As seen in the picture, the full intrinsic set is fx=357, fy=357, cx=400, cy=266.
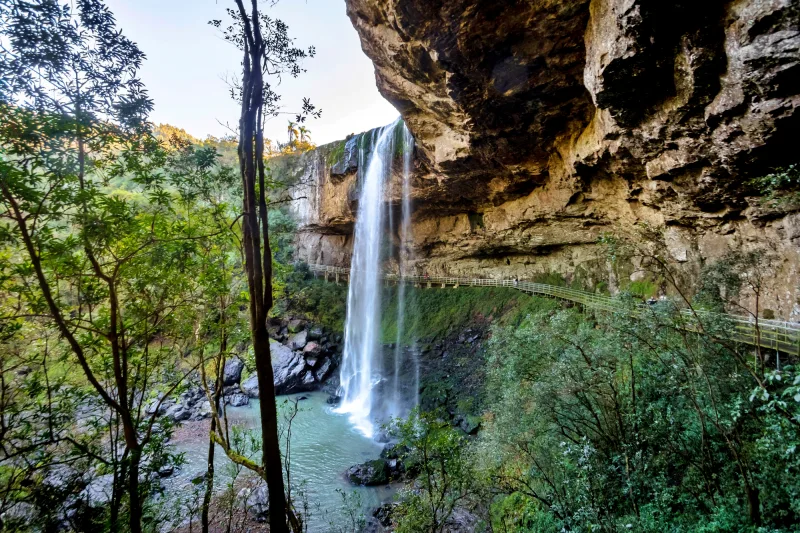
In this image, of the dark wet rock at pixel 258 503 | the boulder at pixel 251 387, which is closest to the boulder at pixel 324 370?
the boulder at pixel 251 387

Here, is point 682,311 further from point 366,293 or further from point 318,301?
point 318,301

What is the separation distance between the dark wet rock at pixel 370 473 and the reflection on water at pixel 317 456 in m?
0.19

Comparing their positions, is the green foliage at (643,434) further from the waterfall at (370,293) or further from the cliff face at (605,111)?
the waterfall at (370,293)

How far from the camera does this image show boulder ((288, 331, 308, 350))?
20.5 metres

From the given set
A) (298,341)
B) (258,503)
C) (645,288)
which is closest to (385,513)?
(258,503)

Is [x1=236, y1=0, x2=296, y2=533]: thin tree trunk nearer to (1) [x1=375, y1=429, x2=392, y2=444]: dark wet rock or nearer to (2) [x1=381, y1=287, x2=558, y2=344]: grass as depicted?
(1) [x1=375, y1=429, x2=392, y2=444]: dark wet rock

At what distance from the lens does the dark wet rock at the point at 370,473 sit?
35.0ft

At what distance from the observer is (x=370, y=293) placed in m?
24.1

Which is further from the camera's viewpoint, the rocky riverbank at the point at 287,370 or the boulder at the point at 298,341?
the boulder at the point at 298,341

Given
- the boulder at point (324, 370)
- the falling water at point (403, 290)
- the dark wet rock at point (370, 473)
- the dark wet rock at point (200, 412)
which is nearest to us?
the dark wet rock at point (370, 473)

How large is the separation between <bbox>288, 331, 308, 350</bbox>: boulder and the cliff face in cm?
1175

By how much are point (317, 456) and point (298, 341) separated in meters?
9.09

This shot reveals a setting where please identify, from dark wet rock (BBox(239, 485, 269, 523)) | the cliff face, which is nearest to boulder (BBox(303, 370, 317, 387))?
dark wet rock (BBox(239, 485, 269, 523))

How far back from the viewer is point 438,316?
67.8 ft
